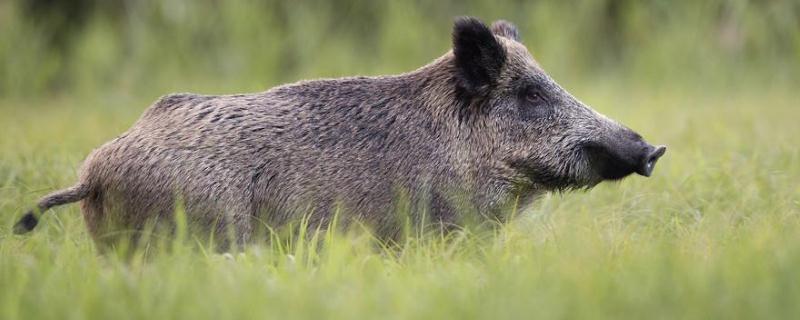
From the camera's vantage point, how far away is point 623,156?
14.6ft

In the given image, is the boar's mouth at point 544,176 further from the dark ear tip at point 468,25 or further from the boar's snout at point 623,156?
the dark ear tip at point 468,25

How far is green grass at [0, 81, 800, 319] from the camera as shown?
9.59ft

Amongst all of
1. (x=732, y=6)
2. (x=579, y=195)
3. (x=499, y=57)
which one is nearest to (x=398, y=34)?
(x=732, y=6)

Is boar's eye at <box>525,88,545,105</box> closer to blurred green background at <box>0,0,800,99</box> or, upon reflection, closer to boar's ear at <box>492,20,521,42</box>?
boar's ear at <box>492,20,521,42</box>

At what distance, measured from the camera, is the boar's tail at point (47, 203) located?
4035mm

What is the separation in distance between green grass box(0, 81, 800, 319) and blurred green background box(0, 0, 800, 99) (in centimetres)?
485

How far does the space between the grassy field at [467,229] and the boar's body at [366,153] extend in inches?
6.8

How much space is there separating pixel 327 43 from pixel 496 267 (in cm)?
776

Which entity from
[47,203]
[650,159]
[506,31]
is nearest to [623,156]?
[650,159]

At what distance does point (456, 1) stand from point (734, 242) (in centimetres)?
792

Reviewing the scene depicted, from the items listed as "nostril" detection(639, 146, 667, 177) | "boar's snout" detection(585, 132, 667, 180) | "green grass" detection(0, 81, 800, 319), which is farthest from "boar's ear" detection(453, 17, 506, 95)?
"nostril" detection(639, 146, 667, 177)

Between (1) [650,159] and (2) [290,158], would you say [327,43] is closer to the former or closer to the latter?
(2) [290,158]

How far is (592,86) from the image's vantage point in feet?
34.6

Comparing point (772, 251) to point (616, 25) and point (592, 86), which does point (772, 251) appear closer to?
point (592, 86)
